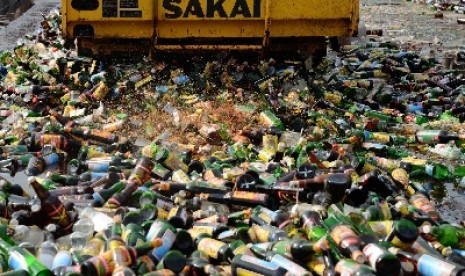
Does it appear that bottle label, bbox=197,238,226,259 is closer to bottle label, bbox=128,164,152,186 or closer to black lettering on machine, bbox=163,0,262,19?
bottle label, bbox=128,164,152,186

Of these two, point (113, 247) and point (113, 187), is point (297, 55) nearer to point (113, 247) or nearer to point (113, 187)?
point (113, 187)

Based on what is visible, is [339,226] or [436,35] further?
[436,35]

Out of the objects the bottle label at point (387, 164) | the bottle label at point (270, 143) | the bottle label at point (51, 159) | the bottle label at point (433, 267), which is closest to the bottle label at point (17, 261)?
the bottle label at point (51, 159)

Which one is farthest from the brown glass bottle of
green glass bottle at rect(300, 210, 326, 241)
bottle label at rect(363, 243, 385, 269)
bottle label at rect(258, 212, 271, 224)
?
bottle label at rect(363, 243, 385, 269)

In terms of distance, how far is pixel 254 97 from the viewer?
855cm

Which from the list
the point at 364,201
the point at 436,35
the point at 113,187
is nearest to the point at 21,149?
the point at 113,187

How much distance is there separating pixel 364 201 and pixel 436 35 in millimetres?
11349

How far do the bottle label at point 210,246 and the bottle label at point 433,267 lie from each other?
126cm

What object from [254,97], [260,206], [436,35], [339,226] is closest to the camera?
[339,226]

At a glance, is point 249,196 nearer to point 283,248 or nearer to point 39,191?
point 283,248

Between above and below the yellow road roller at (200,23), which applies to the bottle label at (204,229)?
below

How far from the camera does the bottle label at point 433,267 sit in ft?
12.4

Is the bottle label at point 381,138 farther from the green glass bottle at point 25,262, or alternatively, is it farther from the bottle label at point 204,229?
the green glass bottle at point 25,262

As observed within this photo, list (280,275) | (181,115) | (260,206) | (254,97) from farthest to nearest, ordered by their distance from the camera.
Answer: (254,97) → (181,115) → (260,206) → (280,275)
